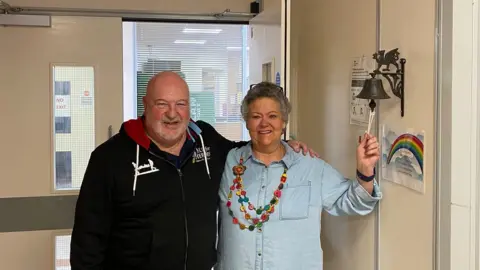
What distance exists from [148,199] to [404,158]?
2.94ft

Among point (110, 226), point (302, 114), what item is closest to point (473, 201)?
point (110, 226)

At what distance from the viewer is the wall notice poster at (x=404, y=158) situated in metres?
1.53

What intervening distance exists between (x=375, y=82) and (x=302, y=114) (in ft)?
4.18

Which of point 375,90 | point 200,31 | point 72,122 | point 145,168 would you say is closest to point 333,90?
point 375,90

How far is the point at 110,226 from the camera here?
5.94 feet

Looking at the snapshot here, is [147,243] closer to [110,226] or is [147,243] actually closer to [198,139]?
[110,226]

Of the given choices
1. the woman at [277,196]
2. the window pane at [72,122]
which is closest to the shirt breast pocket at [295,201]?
the woman at [277,196]

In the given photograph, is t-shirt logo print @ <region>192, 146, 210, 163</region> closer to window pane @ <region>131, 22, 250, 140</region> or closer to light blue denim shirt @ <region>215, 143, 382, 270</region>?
light blue denim shirt @ <region>215, 143, 382, 270</region>

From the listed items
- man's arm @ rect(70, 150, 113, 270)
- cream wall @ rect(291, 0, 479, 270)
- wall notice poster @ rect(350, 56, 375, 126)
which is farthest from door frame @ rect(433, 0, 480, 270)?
man's arm @ rect(70, 150, 113, 270)

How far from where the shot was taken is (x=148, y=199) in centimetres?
177

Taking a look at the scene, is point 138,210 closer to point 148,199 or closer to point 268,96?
point 148,199

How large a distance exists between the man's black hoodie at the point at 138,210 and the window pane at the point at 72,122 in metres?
1.57

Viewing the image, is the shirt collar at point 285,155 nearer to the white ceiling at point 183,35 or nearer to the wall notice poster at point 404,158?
the wall notice poster at point 404,158

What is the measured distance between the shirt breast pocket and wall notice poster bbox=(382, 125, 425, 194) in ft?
0.95
